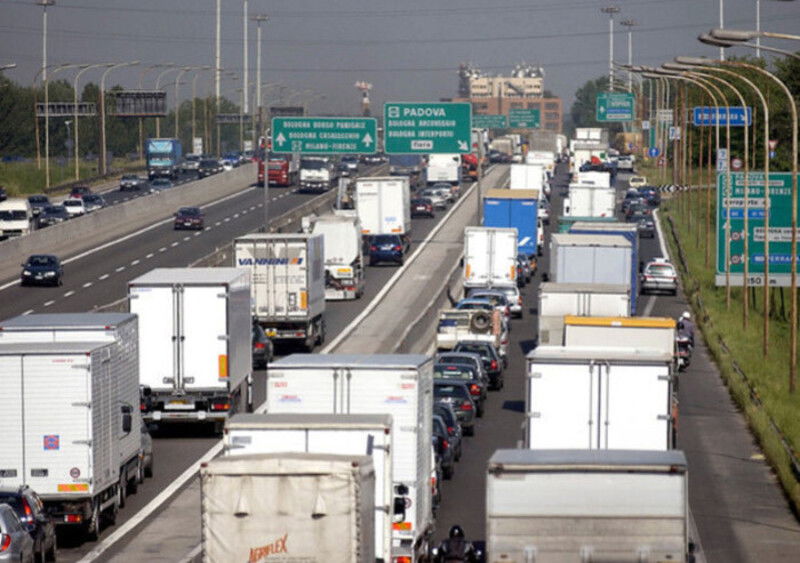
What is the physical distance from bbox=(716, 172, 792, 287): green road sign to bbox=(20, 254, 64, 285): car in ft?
92.6

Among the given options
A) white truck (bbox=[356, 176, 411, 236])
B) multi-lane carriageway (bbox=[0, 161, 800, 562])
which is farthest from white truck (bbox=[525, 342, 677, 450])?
white truck (bbox=[356, 176, 411, 236])

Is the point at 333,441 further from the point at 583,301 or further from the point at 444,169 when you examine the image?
the point at 444,169

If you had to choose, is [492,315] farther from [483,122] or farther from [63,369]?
[483,122]

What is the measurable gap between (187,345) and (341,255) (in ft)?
101

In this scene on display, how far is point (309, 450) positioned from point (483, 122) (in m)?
123

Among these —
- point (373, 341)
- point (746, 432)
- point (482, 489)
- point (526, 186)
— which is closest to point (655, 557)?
point (482, 489)

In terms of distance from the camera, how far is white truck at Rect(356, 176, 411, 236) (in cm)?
8106

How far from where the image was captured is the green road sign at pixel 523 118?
17025cm

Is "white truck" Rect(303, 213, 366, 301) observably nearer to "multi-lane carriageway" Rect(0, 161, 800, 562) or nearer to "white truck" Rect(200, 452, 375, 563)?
"multi-lane carriageway" Rect(0, 161, 800, 562)

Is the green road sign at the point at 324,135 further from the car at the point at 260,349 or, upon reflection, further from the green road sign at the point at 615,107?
the green road sign at the point at 615,107

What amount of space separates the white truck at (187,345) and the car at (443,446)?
5359mm

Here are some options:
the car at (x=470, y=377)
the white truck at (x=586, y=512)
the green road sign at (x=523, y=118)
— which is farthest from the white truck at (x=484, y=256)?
the green road sign at (x=523, y=118)

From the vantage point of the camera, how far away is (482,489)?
1224 inches

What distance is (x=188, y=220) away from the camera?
96.4m
